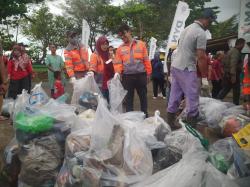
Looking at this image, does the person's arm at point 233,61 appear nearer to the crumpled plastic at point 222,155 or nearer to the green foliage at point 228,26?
the green foliage at point 228,26

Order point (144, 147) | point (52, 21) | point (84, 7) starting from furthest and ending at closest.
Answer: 1. point (84, 7)
2. point (52, 21)
3. point (144, 147)

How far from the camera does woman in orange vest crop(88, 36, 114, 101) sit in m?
6.68

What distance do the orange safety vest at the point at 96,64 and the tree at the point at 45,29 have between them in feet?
150

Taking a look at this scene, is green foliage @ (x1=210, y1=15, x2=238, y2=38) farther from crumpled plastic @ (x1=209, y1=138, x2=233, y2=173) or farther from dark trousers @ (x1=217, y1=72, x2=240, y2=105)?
dark trousers @ (x1=217, y1=72, x2=240, y2=105)

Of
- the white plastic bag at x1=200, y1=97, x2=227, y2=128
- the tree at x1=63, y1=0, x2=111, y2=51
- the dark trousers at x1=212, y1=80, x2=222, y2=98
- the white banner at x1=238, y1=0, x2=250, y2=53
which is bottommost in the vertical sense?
the dark trousers at x1=212, y1=80, x2=222, y2=98

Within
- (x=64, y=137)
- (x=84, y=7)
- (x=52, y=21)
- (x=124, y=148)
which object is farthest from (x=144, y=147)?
(x=84, y=7)

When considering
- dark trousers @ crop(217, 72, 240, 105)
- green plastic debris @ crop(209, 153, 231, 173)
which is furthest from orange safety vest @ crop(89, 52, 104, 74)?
green plastic debris @ crop(209, 153, 231, 173)

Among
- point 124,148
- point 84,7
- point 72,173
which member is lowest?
point 72,173

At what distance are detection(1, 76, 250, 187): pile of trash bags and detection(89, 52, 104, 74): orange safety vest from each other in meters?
2.69

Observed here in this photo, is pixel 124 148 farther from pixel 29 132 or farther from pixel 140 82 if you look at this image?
pixel 140 82

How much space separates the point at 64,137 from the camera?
11.8 ft

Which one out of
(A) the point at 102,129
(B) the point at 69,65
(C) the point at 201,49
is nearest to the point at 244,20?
(A) the point at 102,129

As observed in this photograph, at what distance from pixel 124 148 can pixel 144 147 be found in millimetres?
179

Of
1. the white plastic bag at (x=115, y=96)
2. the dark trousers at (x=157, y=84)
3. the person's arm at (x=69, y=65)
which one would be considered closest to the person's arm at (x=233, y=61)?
the person's arm at (x=69, y=65)
